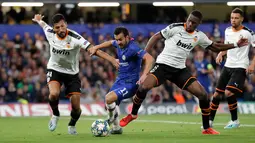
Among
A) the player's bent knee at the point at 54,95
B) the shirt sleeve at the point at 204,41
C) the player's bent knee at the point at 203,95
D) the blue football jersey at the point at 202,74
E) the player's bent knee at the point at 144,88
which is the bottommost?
the blue football jersey at the point at 202,74

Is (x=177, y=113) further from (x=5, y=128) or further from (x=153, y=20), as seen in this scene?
(x=5, y=128)

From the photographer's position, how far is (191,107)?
27875 mm

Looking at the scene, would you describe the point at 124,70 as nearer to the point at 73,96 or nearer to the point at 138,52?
the point at 138,52

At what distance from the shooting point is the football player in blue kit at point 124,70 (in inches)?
614

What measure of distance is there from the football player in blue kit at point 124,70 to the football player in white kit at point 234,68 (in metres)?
2.74

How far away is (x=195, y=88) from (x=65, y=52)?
303 centimetres

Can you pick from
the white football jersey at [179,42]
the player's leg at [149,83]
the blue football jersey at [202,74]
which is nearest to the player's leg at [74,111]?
the player's leg at [149,83]

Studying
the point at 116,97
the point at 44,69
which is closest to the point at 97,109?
the point at 44,69

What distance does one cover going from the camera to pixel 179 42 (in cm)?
1574

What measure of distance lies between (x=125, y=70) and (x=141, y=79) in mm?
988

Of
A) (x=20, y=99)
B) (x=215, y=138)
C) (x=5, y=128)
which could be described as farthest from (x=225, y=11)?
(x=215, y=138)

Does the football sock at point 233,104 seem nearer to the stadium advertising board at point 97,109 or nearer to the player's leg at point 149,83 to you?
the player's leg at point 149,83

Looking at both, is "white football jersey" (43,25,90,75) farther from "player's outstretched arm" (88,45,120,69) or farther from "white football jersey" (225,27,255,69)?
"white football jersey" (225,27,255,69)

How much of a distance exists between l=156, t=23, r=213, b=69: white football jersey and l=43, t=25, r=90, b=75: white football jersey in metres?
1.94
